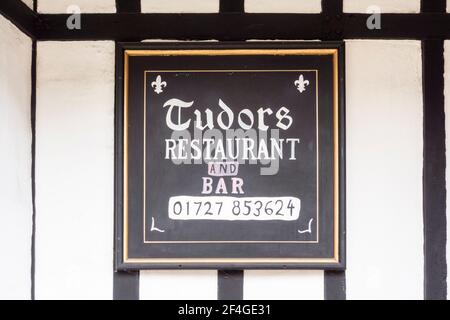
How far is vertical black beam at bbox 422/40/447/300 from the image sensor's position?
2.46 meters

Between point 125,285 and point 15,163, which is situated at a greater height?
point 15,163

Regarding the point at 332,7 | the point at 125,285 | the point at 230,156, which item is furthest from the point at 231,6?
the point at 125,285

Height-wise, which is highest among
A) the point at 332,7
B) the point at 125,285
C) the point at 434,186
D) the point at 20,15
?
the point at 332,7

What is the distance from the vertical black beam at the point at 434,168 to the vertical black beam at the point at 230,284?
35.4 inches

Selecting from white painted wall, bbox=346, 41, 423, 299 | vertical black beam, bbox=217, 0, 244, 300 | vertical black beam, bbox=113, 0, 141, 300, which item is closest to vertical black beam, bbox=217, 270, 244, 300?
vertical black beam, bbox=217, 0, 244, 300

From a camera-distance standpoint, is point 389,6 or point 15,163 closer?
point 15,163

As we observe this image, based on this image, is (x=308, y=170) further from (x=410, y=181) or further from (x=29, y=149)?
(x=29, y=149)

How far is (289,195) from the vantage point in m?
2.46

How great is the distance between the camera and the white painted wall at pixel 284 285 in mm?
2465

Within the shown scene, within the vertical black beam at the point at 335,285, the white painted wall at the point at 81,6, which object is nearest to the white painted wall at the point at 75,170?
the white painted wall at the point at 81,6

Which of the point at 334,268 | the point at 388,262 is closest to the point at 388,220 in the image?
the point at 388,262

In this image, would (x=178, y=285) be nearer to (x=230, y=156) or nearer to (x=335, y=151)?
(x=230, y=156)

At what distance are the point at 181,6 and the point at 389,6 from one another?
3.36ft

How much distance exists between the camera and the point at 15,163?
2.34m
